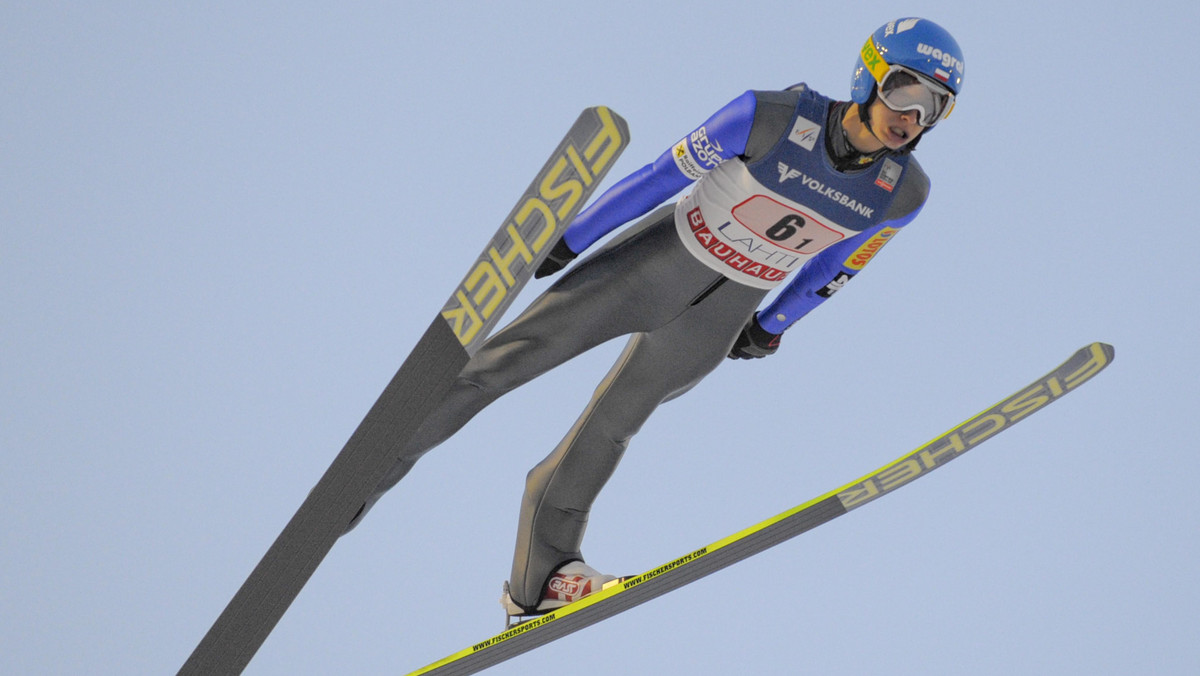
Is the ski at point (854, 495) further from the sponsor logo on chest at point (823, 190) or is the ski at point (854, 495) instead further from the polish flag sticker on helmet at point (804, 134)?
the polish flag sticker on helmet at point (804, 134)

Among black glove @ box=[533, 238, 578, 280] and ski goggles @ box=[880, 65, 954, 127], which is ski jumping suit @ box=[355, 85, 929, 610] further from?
ski goggles @ box=[880, 65, 954, 127]

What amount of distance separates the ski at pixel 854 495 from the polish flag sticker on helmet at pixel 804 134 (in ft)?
2.43

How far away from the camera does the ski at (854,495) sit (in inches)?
121

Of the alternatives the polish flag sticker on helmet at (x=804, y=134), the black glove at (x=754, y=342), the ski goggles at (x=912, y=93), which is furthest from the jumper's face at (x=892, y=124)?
the black glove at (x=754, y=342)

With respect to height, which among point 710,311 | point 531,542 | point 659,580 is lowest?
point 659,580

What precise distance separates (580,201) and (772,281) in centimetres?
83

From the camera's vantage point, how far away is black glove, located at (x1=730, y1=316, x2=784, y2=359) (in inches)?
130

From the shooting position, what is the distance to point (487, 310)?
8.15ft

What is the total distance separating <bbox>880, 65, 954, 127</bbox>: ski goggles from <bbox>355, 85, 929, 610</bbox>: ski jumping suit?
0.13m

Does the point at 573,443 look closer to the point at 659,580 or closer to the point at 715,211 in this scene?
the point at 659,580

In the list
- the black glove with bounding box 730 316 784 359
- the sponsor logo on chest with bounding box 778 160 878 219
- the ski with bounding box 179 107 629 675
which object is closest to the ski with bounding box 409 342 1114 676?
the black glove with bounding box 730 316 784 359

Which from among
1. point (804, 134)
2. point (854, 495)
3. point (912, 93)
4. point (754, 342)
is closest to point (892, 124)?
point (912, 93)

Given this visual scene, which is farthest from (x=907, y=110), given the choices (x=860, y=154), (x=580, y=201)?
(x=580, y=201)

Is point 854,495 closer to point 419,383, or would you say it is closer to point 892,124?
point 892,124
